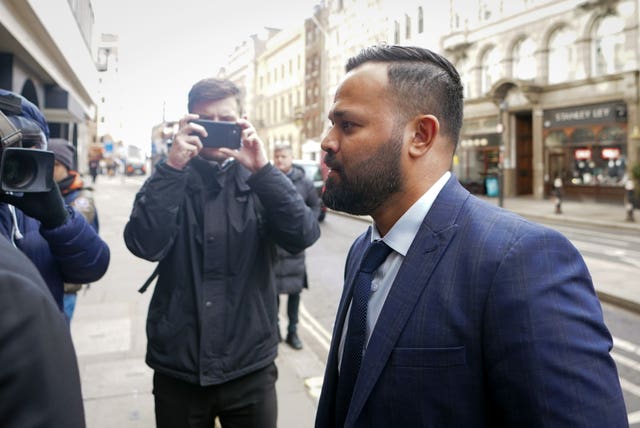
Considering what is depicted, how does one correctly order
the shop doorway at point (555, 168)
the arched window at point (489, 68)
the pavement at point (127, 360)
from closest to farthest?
the pavement at point (127, 360), the shop doorway at point (555, 168), the arched window at point (489, 68)

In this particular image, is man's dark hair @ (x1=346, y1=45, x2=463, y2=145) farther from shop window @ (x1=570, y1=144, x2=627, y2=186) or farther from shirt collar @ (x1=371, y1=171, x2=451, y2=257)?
shop window @ (x1=570, y1=144, x2=627, y2=186)

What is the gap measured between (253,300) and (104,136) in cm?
10835

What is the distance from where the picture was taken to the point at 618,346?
223 inches

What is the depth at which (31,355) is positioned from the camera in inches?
28.1

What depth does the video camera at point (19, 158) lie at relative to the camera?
1.34 metres

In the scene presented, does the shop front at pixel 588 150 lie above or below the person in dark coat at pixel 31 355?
above

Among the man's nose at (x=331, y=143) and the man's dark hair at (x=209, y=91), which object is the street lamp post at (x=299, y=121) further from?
the man's nose at (x=331, y=143)

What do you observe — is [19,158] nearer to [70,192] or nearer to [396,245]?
[396,245]

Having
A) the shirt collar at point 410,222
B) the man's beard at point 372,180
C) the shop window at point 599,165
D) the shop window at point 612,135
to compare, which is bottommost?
the shirt collar at point 410,222

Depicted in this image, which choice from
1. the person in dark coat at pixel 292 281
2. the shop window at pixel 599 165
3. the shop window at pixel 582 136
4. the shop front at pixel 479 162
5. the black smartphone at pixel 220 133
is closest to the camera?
the black smartphone at pixel 220 133

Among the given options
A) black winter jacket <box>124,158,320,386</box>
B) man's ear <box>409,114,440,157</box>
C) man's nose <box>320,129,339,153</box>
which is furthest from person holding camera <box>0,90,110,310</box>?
man's ear <box>409,114,440,157</box>

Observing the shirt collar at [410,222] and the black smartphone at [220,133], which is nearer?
the shirt collar at [410,222]

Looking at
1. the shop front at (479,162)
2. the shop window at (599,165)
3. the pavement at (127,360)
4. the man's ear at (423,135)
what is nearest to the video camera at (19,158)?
the man's ear at (423,135)

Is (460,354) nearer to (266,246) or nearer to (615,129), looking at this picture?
(266,246)
